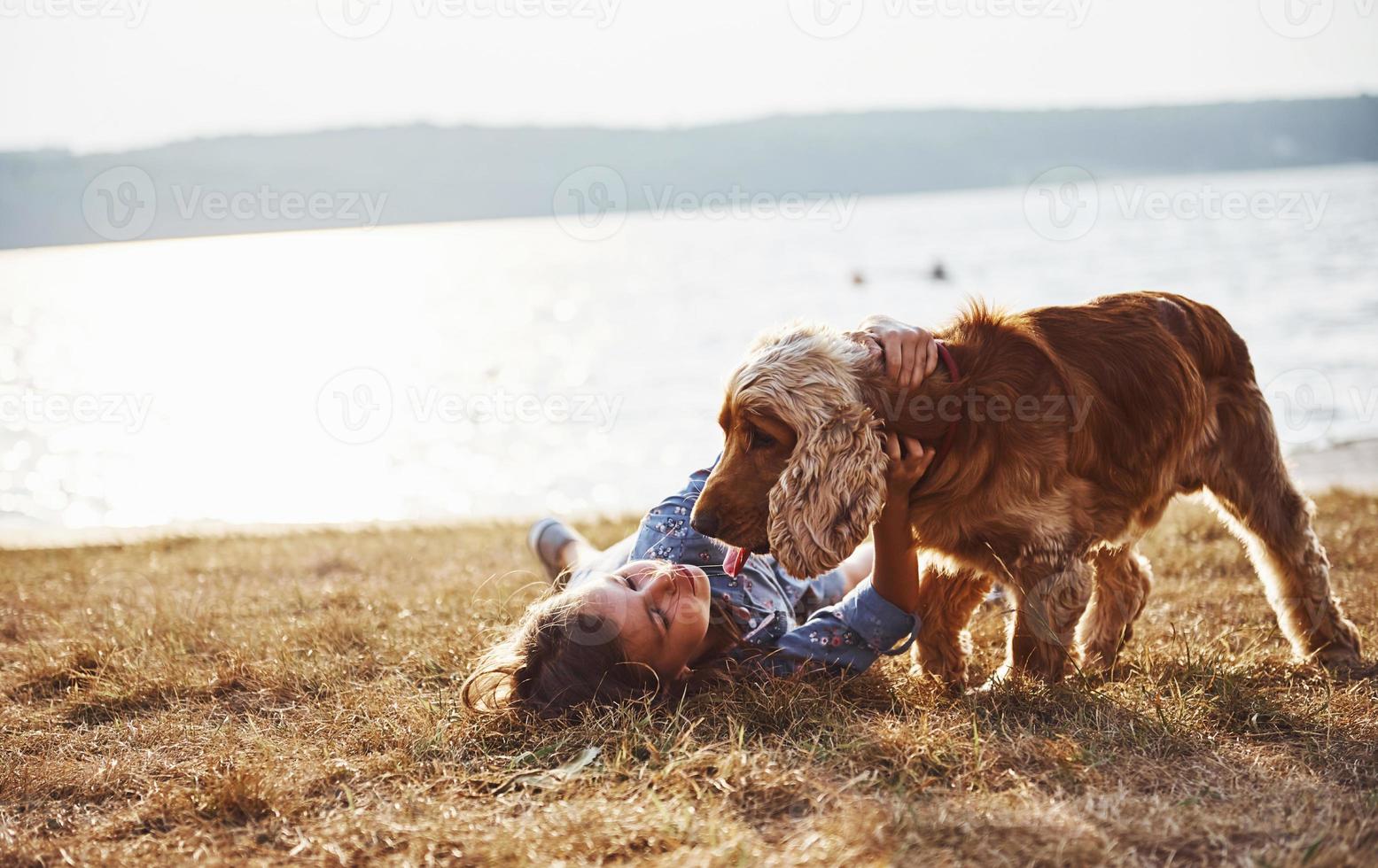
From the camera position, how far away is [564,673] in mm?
3471

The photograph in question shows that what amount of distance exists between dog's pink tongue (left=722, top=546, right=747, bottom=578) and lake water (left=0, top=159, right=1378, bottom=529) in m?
0.66

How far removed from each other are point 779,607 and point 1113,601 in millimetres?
1334

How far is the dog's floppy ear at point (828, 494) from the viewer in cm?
315

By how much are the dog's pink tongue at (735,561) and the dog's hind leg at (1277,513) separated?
180 centimetres

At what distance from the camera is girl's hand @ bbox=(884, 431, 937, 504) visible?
3.27m

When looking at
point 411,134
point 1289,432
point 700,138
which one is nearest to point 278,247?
point 411,134

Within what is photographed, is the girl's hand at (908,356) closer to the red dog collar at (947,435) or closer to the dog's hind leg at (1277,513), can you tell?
the red dog collar at (947,435)
